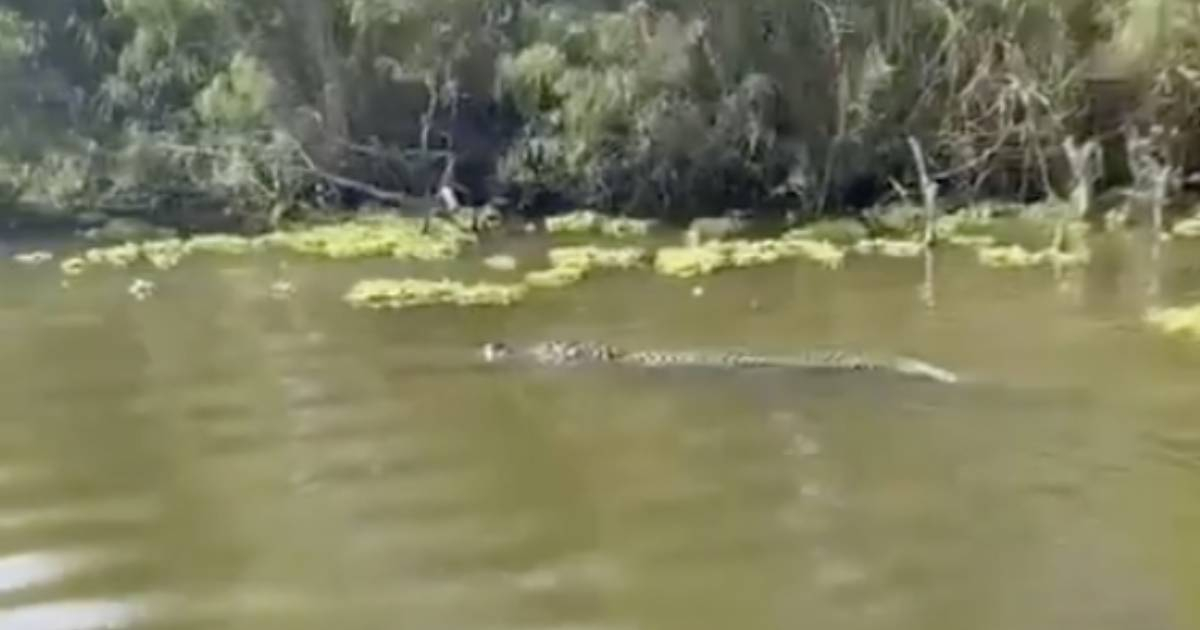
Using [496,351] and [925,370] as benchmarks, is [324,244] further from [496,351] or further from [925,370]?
[925,370]

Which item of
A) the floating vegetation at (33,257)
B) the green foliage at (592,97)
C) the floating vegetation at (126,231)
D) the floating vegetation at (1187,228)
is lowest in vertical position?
the floating vegetation at (1187,228)

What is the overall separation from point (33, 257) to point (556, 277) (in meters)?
4.15

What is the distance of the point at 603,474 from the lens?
8023mm

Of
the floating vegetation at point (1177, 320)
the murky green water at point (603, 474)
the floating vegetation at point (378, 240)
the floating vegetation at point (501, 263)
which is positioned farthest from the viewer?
the floating vegetation at point (378, 240)

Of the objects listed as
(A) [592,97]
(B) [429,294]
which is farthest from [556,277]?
(A) [592,97]

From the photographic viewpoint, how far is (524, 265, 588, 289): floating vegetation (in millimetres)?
12906

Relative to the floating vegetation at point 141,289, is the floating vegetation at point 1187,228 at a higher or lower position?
lower

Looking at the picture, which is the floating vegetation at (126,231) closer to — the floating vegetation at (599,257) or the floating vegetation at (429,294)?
the floating vegetation at (599,257)

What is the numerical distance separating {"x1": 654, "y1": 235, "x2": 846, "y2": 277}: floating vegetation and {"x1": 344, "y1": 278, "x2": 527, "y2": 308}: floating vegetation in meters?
1.20

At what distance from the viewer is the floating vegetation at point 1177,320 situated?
1046 centimetres

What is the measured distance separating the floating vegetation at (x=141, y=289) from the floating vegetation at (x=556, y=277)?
2290 mm

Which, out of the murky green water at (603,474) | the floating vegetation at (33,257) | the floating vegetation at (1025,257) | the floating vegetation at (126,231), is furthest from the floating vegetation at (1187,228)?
the floating vegetation at (33,257)

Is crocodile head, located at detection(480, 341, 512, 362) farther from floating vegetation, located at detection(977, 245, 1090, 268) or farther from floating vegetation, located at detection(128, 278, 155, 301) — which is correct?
floating vegetation, located at detection(977, 245, 1090, 268)

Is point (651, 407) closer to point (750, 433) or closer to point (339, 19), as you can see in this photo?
point (750, 433)
